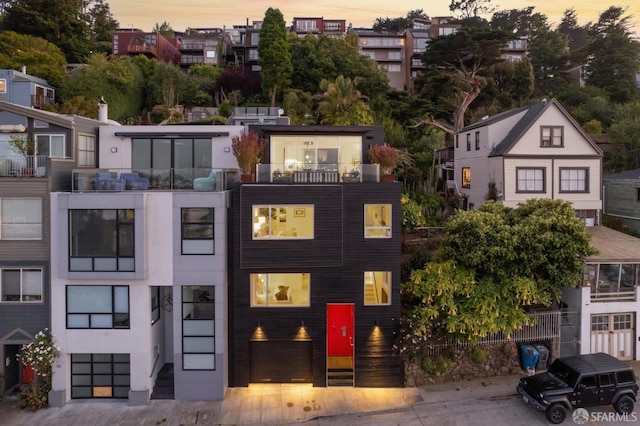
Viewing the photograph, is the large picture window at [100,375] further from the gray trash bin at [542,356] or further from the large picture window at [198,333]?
the gray trash bin at [542,356]

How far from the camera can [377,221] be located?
647 inches

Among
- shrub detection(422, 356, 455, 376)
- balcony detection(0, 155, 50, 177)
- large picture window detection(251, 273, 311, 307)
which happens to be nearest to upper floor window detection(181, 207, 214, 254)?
large picture window detection(251, 273, 311, 307)

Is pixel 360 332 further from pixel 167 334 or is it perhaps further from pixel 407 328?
pixel 167 334

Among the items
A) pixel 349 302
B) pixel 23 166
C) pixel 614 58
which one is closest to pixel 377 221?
pixel 349 302

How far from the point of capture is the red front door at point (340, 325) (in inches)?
642

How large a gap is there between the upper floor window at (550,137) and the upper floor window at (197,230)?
19.2m

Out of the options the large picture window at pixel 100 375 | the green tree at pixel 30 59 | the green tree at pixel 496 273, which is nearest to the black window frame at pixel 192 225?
the large picture window at pixel 100 375

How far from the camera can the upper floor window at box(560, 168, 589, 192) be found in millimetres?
24438

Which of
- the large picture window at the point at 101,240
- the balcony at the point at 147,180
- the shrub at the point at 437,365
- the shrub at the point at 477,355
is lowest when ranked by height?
the shrub at the point at 437,365

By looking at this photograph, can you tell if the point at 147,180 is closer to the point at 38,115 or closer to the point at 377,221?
the point at 38,115

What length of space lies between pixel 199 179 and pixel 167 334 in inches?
256

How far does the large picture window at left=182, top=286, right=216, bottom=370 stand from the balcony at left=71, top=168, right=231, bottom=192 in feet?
12.3

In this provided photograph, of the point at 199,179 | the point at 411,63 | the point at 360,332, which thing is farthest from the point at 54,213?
the point at 411,63

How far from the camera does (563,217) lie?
1648cm
